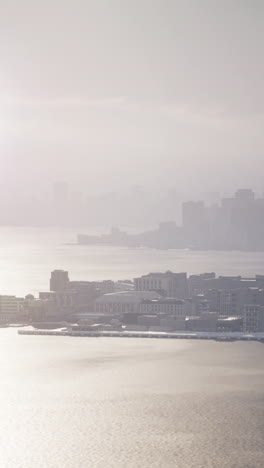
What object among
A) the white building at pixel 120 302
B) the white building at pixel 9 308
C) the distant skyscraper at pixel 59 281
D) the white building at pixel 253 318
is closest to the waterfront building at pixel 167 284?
the white building at pixel 120 302

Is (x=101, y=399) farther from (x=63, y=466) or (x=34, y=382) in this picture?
(x=63, y=466)

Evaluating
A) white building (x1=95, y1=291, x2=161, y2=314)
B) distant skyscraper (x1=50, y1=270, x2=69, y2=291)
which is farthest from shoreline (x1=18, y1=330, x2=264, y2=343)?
distant skyscraper (x1=50, y1=270, x2=69, y2=291)

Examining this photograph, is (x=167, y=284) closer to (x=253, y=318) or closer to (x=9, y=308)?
(x=9, y=308)

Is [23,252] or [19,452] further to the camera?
[23,252]

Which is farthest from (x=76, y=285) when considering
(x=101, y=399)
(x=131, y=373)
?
(x=101, y=399)

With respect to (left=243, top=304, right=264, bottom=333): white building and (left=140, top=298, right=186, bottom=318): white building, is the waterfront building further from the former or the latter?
(left=243, top=304, right=264, bottom=333): white building
